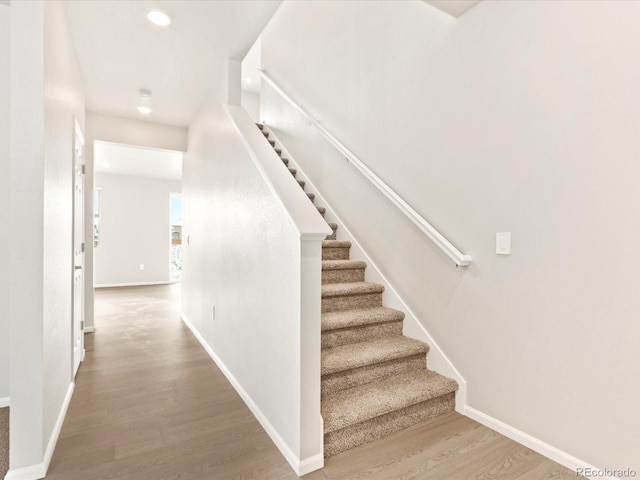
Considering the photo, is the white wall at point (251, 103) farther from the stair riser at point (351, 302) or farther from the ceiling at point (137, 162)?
the stair riser at point (351, 302)

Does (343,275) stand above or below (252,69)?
below

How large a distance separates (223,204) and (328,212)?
1.13 metres

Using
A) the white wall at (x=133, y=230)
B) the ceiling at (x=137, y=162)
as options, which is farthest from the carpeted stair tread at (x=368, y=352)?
the white wall at (x=133, y=230)

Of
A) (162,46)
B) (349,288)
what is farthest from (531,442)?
(162,46)

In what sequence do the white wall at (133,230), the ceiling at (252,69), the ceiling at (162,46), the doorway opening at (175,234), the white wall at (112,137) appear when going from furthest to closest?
the doorway opening at (175,234) < the white wall at (133,230) < the ceiling at (252,69) < the white wall at (112,137) < the ceiling at (162,46)

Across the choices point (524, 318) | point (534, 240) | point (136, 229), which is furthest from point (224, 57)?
point (136, 229)

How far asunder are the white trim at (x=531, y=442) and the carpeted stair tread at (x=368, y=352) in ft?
1.53

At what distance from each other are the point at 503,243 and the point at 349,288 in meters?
1.14

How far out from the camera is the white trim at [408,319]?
7.18 feet

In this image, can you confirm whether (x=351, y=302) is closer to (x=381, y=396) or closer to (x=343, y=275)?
(x=343, y=275)

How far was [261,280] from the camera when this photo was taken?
82.7 inches

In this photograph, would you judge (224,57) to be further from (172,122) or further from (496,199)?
(496,199)

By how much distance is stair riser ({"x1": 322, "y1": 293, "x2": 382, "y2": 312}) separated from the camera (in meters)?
2.57

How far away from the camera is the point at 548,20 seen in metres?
1.71
